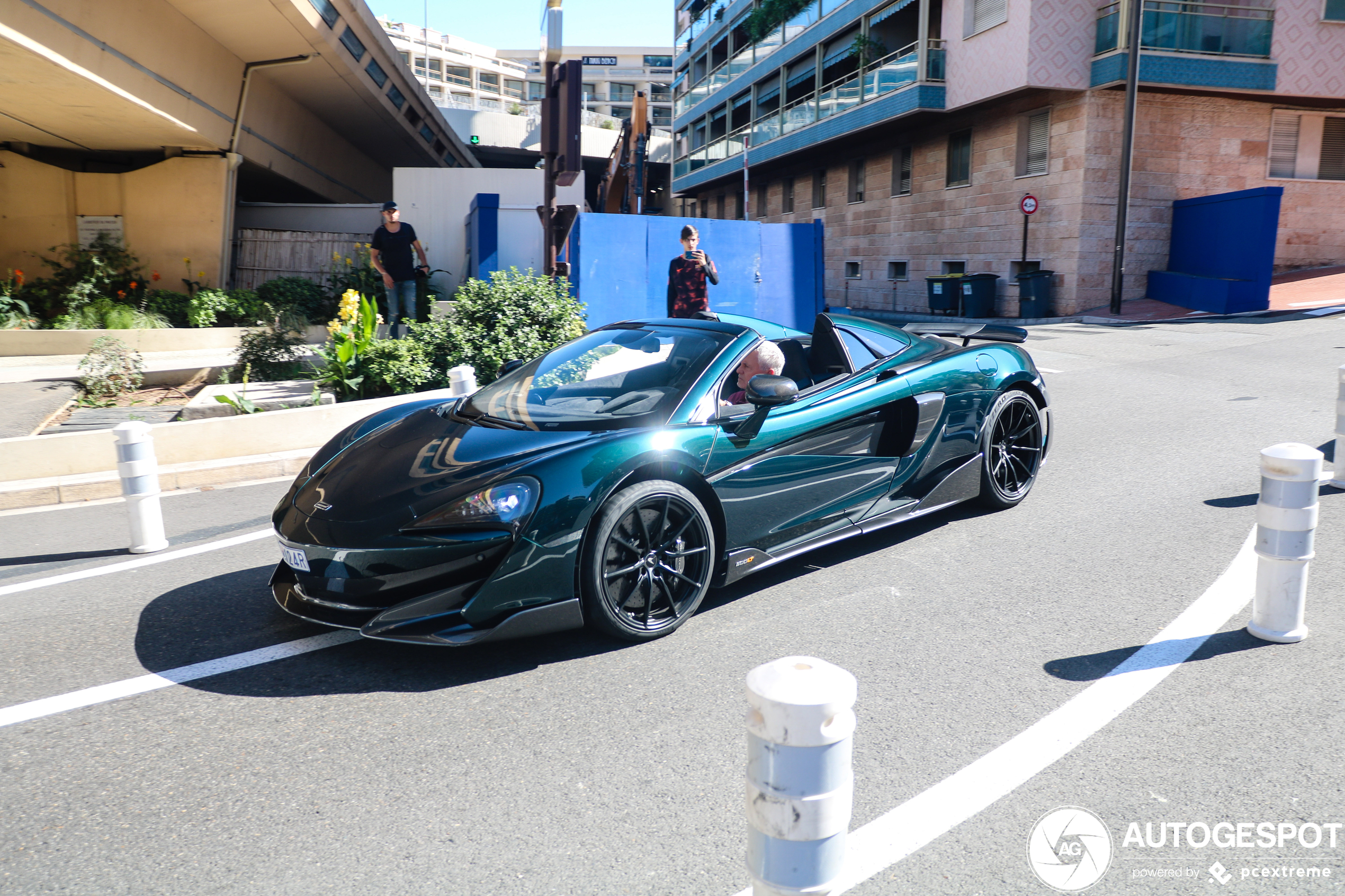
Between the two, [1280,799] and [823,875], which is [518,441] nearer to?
[823,875]

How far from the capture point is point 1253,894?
2.23 m

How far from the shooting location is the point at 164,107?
14477 mm

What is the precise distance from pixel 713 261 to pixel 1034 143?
12944mm

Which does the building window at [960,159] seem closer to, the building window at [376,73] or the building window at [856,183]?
the building window at [856,183]

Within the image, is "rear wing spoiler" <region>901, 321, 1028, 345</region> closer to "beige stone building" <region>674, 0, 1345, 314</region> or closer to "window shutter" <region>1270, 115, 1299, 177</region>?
"beige stone building" <region>674, 0, 1345, 314</region>

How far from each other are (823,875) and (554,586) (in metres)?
1.91

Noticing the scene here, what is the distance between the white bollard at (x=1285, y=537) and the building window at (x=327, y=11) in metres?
15.9

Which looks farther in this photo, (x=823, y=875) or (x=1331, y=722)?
(x=1331, y=722)

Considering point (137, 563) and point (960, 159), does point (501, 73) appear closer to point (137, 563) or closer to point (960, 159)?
point (960, 159)

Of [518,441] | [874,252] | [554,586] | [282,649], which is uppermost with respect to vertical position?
[874,252]

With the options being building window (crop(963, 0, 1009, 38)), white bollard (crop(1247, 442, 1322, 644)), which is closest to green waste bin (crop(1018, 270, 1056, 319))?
building window (crop(963, 0, 1009, 38))

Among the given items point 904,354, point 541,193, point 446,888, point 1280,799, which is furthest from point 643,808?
point 541,193

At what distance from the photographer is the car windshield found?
164 inches

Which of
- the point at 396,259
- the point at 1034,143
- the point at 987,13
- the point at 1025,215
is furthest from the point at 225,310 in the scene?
the point at 987,13
